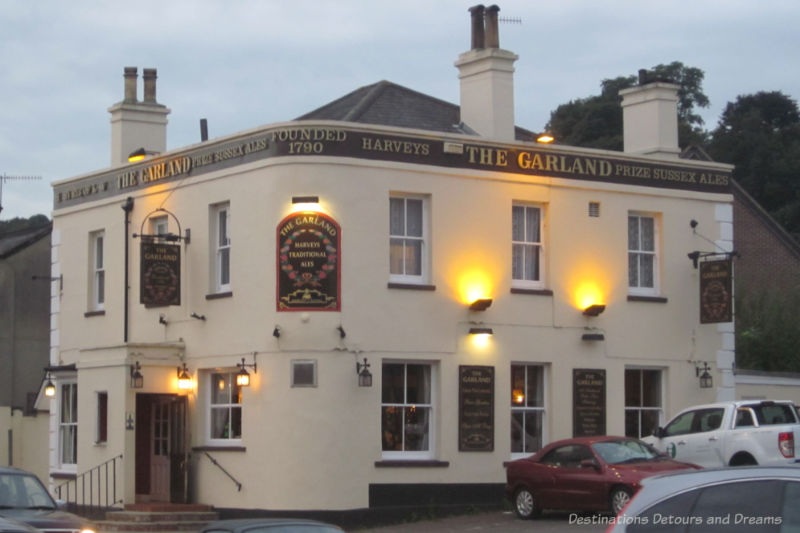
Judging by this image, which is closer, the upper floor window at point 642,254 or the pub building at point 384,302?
the pub building at point 384,302

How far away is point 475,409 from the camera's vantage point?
1003 inches

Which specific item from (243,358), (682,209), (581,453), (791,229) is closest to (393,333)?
(243,358)

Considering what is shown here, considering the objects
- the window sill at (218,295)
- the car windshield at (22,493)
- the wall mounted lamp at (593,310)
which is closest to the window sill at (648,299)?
the wall mounted lamp at (593,310)

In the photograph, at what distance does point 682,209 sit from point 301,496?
1001 centimetres

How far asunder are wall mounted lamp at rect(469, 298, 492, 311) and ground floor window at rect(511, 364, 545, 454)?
1484 mm

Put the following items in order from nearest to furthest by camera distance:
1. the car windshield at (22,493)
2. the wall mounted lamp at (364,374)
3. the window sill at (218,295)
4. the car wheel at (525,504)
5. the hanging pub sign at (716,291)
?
the car windshield at (22,493), the car wheel at (525,504), the wall mounted lamp at (364,374), the window sill at (218,295), the hanging pub sign at (716,291)

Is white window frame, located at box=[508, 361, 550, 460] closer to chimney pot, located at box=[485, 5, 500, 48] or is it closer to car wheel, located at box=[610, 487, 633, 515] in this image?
car wheel, located at box=[610, 487, 633, 515]

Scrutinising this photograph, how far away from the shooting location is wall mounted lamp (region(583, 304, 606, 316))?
2673cm

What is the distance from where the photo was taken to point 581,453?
22344 millimetres

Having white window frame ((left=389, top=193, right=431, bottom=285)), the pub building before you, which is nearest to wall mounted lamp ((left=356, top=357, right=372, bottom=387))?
the pub building

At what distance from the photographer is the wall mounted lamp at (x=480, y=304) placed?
83.3 ft

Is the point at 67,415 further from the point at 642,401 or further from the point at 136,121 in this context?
the point at 642,401

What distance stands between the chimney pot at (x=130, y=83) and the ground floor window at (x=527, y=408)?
431 inches

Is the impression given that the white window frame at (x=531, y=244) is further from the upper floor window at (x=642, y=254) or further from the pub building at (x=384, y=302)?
the upper floor window at (x=642, y=254)
